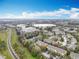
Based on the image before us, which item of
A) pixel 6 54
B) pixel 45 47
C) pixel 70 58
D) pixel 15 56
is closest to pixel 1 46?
pixel 6 54

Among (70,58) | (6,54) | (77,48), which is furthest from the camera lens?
(77,48)

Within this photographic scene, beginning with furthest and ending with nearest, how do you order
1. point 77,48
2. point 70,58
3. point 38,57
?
1. point 77,48
2. point 38,57
3. point 70,58

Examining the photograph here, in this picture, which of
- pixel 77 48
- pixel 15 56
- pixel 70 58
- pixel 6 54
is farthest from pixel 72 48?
pixel 6 54

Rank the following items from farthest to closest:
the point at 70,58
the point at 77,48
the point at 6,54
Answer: the point at 77,48, the point at 6,54, the point at 70,58

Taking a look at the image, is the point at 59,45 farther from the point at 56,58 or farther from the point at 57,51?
the point at 56,58

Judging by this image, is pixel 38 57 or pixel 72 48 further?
pixel 72 48

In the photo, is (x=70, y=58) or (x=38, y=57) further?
(x=38, y=57)

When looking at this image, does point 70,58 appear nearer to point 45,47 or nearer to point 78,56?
point 78,56

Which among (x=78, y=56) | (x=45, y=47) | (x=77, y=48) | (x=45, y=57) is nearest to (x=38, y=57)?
(x=45, y=57)

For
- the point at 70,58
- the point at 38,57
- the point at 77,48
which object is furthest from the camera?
Answer: the point at 77,48
